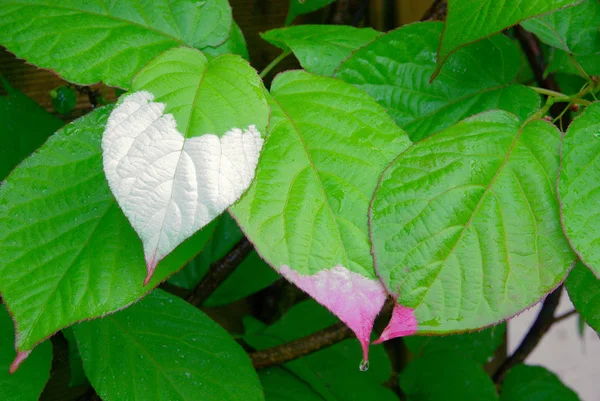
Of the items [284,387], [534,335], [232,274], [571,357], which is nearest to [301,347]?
[284,387]

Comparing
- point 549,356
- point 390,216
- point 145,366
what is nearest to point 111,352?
point 145,366

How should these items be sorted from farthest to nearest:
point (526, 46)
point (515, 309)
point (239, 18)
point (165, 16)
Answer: point (239, 18) → point (526, 46) → point (165, 16) → point (515, 309)

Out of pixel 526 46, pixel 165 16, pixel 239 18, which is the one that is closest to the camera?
pixel 165 16

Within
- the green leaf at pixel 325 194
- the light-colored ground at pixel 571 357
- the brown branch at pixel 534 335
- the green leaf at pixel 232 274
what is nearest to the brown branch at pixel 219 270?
the green leaf at pixel 232 274

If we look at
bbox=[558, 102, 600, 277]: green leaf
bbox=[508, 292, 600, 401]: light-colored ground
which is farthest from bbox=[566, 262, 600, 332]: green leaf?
bbox=[508, 292, 600, 401]: light-colored ground

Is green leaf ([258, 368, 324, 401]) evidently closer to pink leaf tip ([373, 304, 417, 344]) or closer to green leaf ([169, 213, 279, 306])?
green leaf ([169, 213, 279, 306])

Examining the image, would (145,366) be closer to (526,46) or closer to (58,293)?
(58,293)

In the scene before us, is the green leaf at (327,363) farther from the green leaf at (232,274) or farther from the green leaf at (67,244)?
the green leaf at (67,244)

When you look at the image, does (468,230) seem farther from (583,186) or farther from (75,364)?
(75,364)
